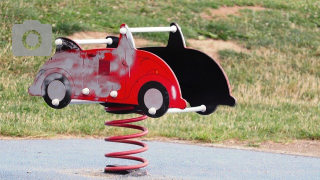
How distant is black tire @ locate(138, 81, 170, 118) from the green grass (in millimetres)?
4660

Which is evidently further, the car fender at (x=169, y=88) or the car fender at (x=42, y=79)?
the car fender at (x=42, y=79)

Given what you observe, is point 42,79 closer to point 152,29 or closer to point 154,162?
point 152,29

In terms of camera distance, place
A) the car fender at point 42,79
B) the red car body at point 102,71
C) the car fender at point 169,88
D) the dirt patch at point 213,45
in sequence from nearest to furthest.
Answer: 1. the car fender at point 169,88
2. the red car body at point 102,71
3. the car fender at point 42,79
4. the dirt patch at point 213,45

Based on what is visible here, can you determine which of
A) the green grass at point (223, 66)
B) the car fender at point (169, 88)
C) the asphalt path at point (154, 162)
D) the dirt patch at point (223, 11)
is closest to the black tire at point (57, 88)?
the car fender at point (169, 88)

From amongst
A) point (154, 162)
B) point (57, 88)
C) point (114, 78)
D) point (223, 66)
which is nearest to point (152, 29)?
point (114, 78)

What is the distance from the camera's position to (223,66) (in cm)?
1827

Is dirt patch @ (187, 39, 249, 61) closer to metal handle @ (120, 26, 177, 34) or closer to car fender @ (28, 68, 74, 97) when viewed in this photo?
metal handle @ (120, 26, 177, 34)

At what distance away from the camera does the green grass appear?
10.5m

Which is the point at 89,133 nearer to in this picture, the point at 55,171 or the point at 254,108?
the point at 55,171

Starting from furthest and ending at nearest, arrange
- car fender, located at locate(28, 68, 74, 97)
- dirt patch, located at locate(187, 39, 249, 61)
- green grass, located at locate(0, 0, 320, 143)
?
1. dirt patch, located at locate(187, 39, 249, 61)
2. green grass, located at locate(0, 0, 320, 143)
3. car fender, located at locate(28, 68, 74, 97)

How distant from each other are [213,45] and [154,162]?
503 inches

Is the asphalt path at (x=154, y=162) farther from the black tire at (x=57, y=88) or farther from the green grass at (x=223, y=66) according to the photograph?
the black tire at (x=57, y=88)

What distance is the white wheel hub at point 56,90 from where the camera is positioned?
17.2ft

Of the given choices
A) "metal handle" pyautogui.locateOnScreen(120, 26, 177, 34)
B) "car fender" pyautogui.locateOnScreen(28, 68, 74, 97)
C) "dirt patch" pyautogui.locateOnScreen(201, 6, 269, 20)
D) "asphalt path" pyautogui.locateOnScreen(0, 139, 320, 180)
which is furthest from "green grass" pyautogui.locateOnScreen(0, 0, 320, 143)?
"metal handle" pyautogui.locateOnScreen(120, 26, 177, 34)
